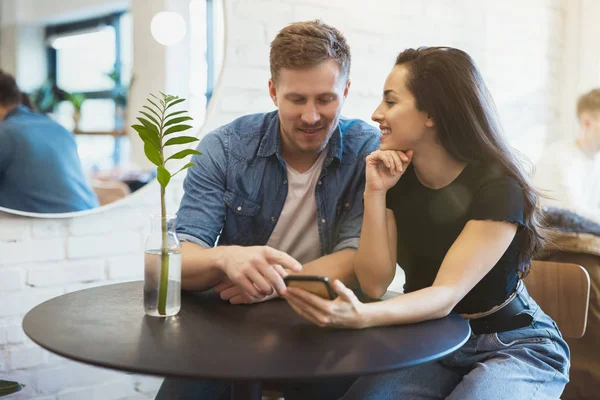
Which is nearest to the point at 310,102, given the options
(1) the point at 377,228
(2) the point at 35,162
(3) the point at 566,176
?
(1) the point at 377,228

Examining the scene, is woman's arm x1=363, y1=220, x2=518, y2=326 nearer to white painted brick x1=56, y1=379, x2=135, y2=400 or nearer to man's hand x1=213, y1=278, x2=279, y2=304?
man's hand x1=213, y1=278, x2=279, y2=304

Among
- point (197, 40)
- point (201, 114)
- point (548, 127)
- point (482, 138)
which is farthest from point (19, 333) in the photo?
point (548, 127)

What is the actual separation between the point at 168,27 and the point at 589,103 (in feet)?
8.06

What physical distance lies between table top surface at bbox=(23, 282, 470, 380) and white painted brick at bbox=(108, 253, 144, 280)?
2.34ft

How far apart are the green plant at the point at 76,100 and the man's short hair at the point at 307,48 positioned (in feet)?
2.01

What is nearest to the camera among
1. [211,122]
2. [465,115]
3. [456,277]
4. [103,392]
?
[456,277]

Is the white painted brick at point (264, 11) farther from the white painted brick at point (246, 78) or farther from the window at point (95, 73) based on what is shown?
the window at point (95, 73)

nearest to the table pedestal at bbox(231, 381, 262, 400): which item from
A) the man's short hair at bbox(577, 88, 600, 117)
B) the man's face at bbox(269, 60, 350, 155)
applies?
the man's face at bbox(269, 60, 350, 155)

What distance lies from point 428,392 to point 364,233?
38 cm

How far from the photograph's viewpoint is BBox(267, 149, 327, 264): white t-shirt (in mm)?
1748

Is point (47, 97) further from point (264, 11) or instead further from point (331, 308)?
point (331, 308)

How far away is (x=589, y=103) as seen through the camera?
11.7 feet

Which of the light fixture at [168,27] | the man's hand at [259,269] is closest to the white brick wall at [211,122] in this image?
the light fixture at [168,27]

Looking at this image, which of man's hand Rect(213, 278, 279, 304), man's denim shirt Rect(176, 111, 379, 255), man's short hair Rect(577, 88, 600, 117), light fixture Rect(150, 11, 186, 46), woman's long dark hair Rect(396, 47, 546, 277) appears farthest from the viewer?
man's short hair Rect(577, 88, 600, 117)
